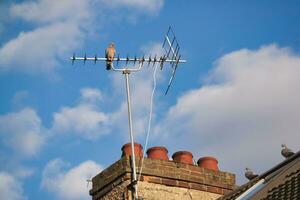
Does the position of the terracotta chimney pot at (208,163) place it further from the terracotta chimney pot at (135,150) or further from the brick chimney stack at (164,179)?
the terracotta chimney pot at (135,150)

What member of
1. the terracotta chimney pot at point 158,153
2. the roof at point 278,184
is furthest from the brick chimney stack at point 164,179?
the roof at point 278,184

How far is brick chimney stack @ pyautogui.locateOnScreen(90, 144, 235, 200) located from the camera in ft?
29.0

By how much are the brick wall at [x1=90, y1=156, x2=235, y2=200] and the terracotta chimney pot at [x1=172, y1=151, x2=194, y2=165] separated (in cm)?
11

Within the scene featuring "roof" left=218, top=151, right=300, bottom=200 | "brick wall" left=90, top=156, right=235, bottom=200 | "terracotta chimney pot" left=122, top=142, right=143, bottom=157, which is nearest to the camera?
"roof" left=218, top=151, right=300, bottom=200

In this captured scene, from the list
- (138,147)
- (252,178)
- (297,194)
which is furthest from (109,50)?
(297,194)

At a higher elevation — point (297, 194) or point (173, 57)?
point (173, 57)

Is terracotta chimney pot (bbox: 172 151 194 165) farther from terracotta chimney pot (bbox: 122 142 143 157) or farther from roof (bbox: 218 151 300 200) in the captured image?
roof (bbox: 218 151 300 200)

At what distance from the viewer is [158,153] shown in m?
9.30

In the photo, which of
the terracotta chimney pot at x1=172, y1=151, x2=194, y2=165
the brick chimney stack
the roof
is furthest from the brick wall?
the roof

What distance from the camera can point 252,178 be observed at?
32.8 feet

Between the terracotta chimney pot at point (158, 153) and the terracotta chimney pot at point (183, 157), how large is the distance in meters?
0.14

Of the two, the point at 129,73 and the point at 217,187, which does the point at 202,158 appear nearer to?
the point at 217,187

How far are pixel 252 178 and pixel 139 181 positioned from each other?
2.23 metres

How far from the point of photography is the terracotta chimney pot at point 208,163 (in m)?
9.53
